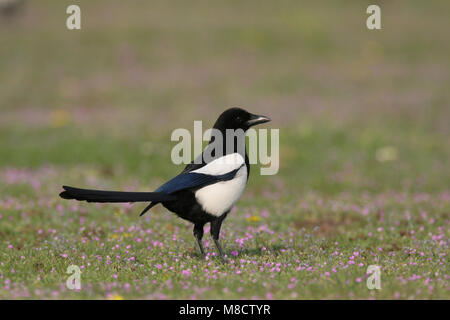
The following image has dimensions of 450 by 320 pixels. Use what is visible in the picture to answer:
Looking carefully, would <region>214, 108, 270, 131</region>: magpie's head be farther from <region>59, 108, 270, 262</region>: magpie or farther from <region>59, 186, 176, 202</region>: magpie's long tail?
<region>59, 186, 176, 202</region>: magpie's long tail

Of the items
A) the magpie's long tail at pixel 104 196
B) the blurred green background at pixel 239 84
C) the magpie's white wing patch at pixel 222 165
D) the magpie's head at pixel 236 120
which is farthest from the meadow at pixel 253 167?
the magpie's head at pixel 236 120

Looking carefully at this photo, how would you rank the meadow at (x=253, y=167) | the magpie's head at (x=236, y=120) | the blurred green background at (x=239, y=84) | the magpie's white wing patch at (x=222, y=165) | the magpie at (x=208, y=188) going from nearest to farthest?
the meadow at (x=253, y=167) < the magpie at (x=208, y=188) < the magpie's white wing patch at (x=222, y=165) < the magpie's head at (x=236, y=120) < the blurred green background at (x=239, y=84)

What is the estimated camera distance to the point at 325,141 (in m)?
18.2

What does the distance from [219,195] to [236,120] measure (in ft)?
3.55

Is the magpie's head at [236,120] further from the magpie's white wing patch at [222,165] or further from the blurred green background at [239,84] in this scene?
the blurred green background at [239,84]

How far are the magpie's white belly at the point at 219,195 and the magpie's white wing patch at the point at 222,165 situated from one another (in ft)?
0.37

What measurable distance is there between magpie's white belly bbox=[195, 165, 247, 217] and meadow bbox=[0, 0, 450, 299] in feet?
2.20

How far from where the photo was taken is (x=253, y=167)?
637 inches

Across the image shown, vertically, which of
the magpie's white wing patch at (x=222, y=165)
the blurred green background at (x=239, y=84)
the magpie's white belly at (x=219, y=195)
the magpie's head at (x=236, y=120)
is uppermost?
the blurred green background at (x=239, y=84)

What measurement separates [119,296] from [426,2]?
3366 cm

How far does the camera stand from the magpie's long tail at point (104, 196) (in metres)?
6.64

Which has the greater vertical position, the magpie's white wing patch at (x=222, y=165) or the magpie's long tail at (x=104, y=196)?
the magpie's white wing patch at (x=222, y=165)
